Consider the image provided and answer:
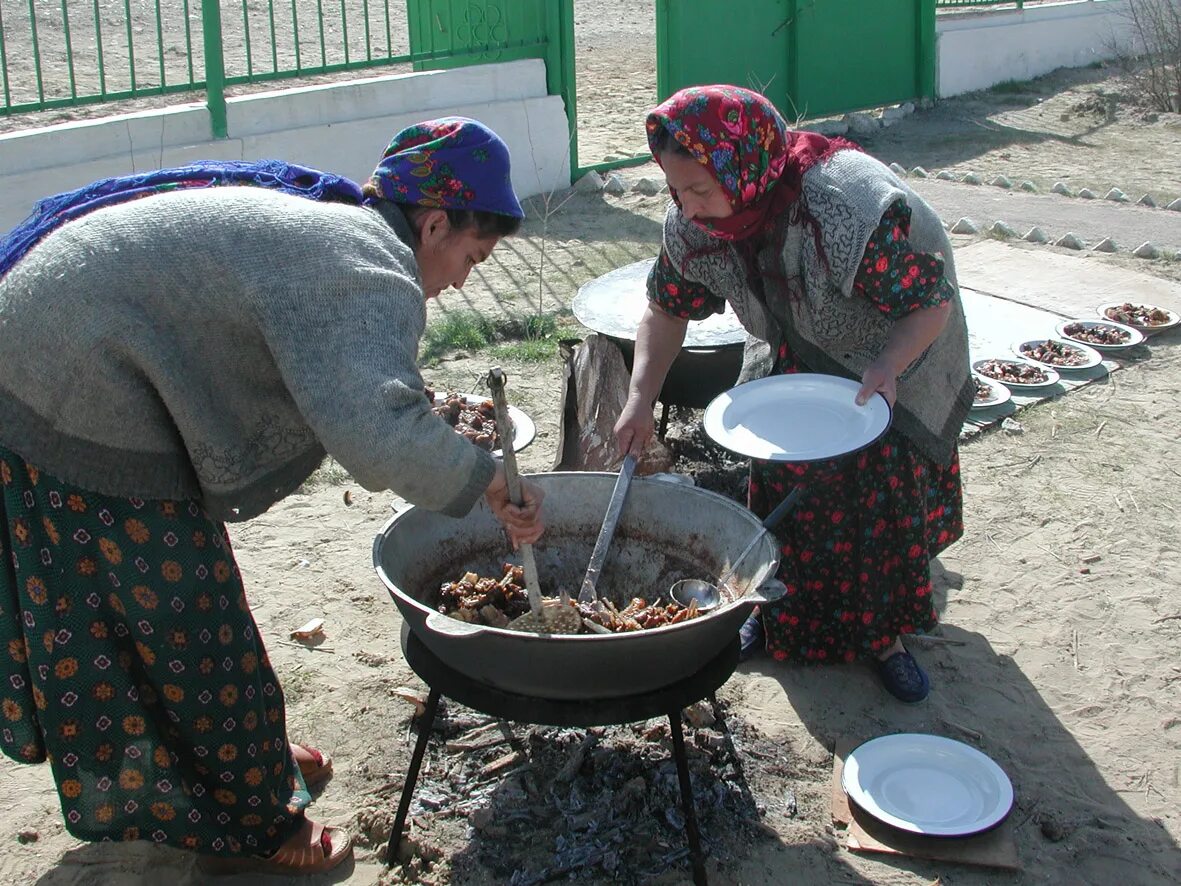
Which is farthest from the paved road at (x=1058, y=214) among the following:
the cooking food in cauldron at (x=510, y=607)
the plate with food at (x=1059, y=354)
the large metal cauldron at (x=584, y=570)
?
the cooking food in cauldron at (x=510, y=607)

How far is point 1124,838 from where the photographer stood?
2.84m

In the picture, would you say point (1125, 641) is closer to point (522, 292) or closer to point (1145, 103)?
point (522, 292)

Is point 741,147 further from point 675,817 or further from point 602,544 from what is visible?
point 675,817

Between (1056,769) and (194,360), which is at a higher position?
(194,360)

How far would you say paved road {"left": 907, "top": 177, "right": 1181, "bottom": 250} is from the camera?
789cm

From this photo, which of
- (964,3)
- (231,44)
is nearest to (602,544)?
(964,3)

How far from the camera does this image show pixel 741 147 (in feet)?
8.85

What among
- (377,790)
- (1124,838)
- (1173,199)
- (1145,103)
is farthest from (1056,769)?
(1145,103)

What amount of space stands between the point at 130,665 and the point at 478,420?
7.69 feet

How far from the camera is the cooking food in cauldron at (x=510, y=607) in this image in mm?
2625

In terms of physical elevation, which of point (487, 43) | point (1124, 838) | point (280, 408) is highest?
point (487, 43)

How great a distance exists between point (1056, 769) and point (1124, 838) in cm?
28

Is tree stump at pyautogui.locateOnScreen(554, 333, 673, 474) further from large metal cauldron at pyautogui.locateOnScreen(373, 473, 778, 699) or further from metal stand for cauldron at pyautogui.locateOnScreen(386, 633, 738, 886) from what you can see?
metal stand for cauldron at pyautogui.locateOnScreen(386, 633, 738, 886)

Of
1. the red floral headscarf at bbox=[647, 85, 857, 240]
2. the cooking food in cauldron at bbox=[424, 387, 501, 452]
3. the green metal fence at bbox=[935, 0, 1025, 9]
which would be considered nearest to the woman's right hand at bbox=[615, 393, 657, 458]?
the red floral headscarf at bbox=[647, 85, 857, 240]
